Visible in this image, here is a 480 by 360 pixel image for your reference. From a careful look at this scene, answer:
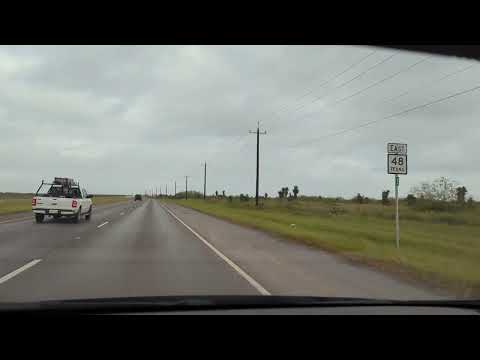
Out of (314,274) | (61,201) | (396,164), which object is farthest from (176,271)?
(61,201)

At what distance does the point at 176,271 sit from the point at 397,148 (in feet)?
24.9

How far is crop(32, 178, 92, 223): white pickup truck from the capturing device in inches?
1016

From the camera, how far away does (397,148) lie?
14.4 metres

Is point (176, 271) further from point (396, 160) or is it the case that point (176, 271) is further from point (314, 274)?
point (396, 160)

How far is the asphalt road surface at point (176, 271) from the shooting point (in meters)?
8.11

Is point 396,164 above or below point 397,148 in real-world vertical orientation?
below

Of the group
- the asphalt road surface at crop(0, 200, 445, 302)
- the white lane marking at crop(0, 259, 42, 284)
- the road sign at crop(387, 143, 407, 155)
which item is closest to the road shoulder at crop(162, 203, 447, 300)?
the asphalt road surface at crop(0, 200, 445, 302)

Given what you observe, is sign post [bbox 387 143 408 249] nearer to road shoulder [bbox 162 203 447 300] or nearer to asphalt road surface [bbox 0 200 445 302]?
road shoulder [bbox 162 203 447 300]

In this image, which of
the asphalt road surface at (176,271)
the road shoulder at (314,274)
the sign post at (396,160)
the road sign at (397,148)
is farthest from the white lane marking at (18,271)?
the road sign at (397,148)
